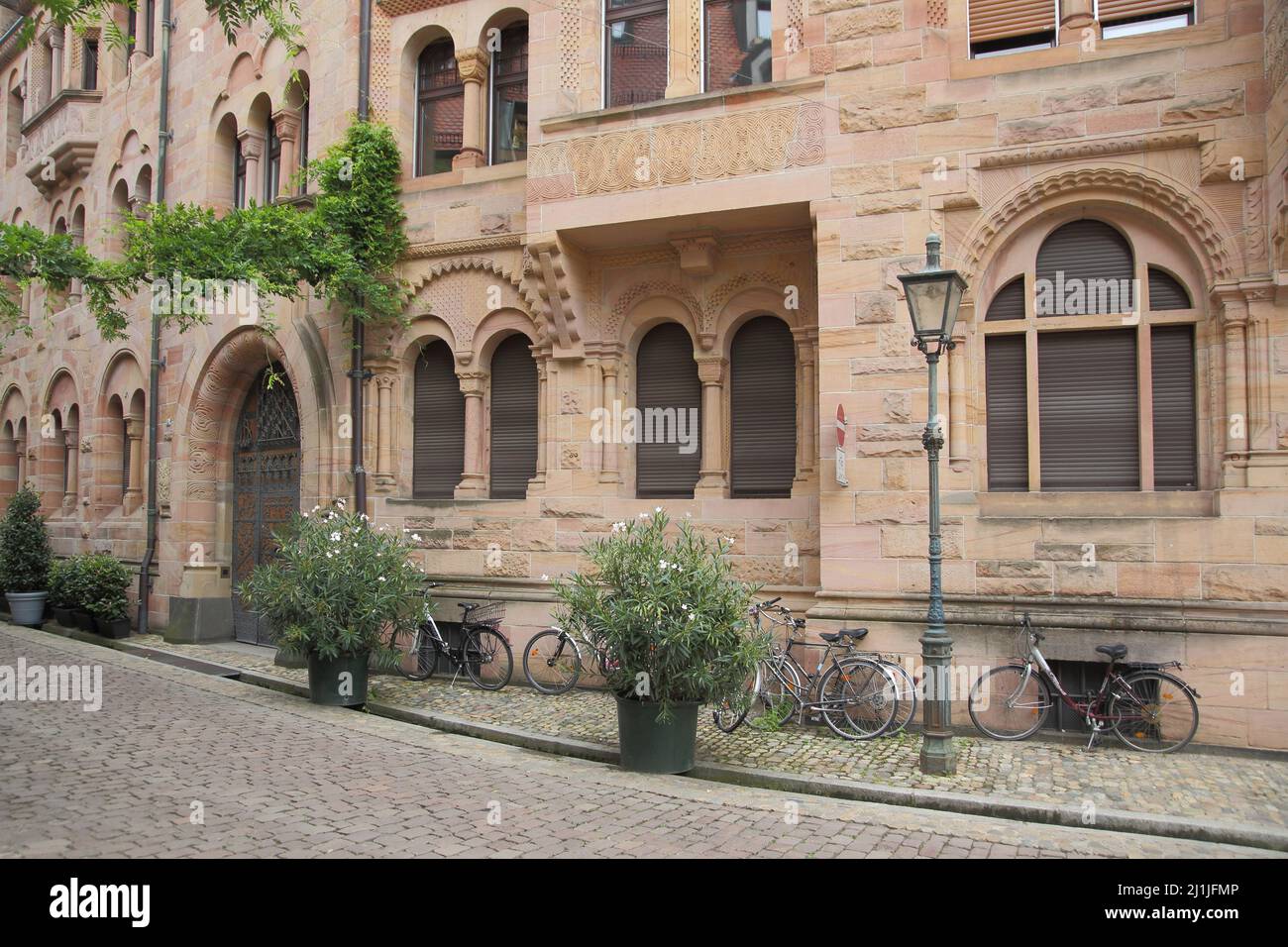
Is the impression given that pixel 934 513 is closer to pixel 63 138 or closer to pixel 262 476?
pixel 262 476

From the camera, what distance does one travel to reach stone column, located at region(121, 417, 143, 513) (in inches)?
727

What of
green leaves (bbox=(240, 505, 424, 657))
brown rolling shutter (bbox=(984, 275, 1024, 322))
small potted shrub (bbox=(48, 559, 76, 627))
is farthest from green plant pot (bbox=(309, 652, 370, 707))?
small potted shrub (bbox=(48, 559, 76, 627))

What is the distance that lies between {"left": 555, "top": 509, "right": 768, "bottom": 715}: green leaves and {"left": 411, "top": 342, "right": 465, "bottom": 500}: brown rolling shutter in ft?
18.9

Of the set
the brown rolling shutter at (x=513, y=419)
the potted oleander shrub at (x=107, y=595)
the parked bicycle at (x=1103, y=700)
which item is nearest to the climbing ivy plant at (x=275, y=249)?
the brown rolling shutter at (x=513, y=419)

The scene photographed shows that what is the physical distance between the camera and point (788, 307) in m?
11.2

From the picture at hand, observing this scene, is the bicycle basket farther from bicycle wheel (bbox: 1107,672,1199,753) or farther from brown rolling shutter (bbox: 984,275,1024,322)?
bicycle wheel (bbox: 1107,672,1199,753)

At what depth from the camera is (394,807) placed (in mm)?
6871

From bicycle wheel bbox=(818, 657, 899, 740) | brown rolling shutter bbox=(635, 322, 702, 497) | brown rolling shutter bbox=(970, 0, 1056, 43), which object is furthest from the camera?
brown rolling shutter bbox=(635, 322, 702, 497)

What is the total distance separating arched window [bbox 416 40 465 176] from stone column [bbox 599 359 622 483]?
417 cm

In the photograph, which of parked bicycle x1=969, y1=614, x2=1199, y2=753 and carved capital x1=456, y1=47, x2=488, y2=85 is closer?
parked bicycle x1=969, y1=614, x2=1199, y2=753

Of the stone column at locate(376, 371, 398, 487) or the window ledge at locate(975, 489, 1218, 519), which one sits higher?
the stone column at locate(376, 371, 398, 487)

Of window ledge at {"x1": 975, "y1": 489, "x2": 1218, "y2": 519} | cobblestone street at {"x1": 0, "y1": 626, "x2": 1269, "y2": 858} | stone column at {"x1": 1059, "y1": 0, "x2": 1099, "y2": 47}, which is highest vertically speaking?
stone column at {"x1": 1059, "y1": 0, "x2": 1099, "y2": 47}

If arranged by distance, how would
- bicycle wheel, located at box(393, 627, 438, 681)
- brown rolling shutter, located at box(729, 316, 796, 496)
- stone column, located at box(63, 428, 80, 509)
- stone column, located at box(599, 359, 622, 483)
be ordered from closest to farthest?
brown rolling shutter, located at box(729, 316, 796, 496) < stone column, located at box(599, 359, 622, 483) < bicycle wheel, located at box(393, 627, 438, 681) < stone column, located at box(63, 428, 80, 509)

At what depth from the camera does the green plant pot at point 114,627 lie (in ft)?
54.5
